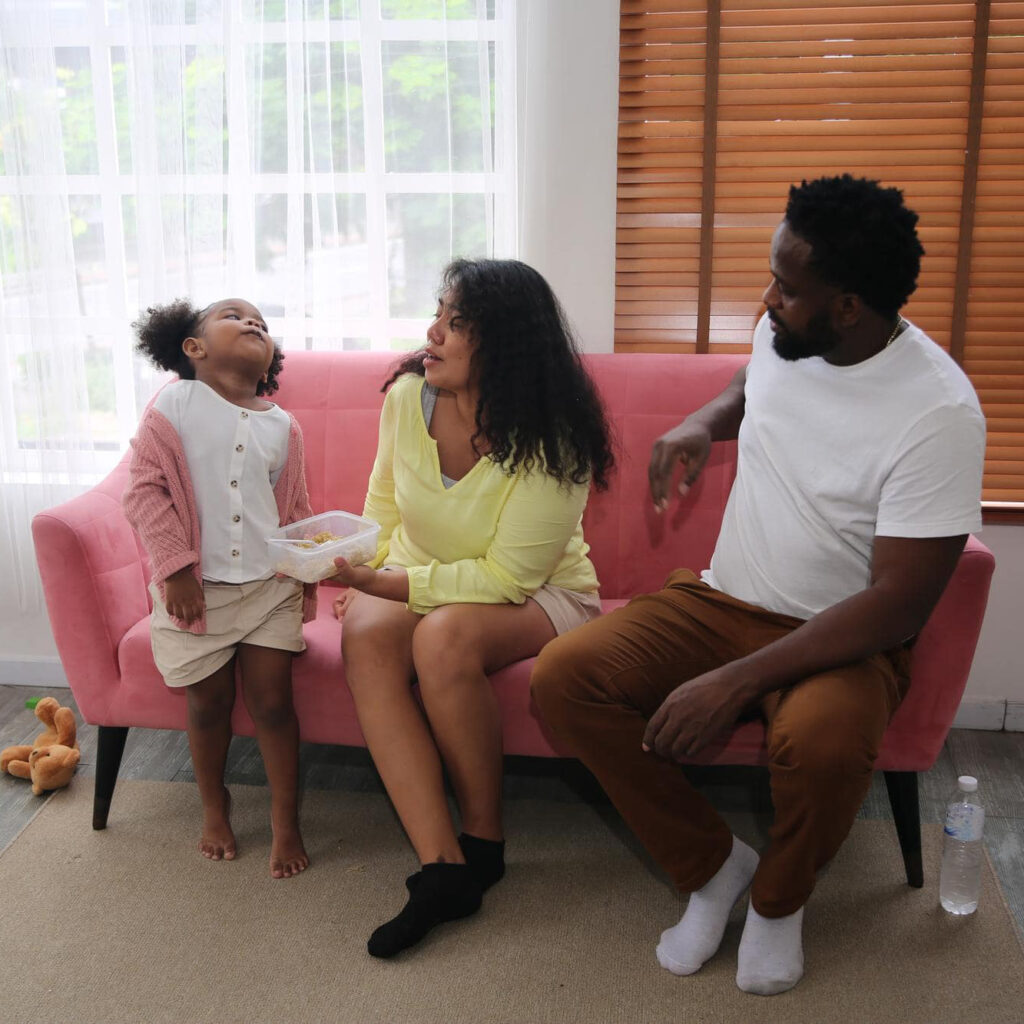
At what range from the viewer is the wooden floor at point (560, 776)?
2.21 metres

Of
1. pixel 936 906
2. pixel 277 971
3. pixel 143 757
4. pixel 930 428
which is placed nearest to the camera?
pixel 930 428

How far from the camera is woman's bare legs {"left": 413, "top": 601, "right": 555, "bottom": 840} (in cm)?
185

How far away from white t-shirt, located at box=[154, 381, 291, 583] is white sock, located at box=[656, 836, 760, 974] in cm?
95

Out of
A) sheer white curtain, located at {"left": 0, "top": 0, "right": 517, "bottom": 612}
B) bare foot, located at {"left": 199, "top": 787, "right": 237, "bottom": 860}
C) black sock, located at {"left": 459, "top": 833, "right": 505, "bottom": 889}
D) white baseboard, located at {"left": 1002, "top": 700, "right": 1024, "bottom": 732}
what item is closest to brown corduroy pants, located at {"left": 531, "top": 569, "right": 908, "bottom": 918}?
black sock, located at {"left": 459, "top": 833, "right": 505, "bottom": 889}

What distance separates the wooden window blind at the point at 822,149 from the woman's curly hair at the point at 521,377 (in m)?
0.58

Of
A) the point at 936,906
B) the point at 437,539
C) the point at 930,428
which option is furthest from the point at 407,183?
the point at 936,906

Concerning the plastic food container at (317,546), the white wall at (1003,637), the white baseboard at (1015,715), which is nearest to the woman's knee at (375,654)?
the plastic food container at (317,546)

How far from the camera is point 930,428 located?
1.61 m

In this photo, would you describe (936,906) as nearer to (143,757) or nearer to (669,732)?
(669,732)

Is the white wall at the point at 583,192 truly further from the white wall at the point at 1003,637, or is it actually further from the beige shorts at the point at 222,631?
the beige shorts at the point at 222,631

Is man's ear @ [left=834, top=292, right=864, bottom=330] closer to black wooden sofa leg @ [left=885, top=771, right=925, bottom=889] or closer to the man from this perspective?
the man

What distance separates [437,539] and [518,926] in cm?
69

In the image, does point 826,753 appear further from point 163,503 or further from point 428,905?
point 163,503

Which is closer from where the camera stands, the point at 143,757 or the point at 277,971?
the point at 277,971
